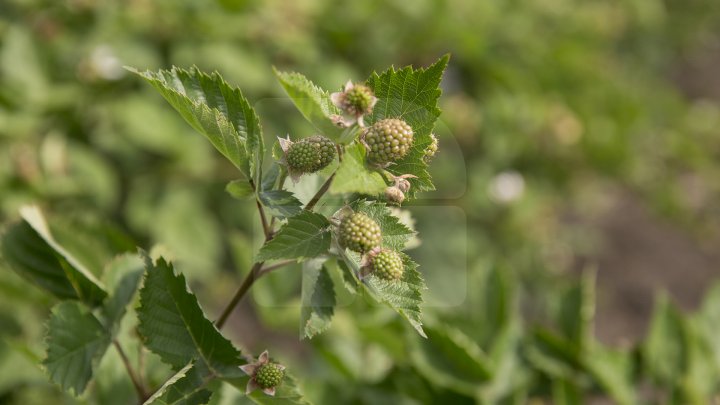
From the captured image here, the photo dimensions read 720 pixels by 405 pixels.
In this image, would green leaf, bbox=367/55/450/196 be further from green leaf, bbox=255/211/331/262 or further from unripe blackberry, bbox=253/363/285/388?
unripe blackberry, bbox=253/363/285/388

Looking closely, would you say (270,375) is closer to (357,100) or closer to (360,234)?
(360,234)

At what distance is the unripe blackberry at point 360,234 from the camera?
2.25 ft

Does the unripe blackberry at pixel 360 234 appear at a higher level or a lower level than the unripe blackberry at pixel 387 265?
higher

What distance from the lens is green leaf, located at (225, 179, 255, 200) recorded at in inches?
29.6

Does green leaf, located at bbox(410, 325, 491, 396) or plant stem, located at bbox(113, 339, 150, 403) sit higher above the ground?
plant stem, located at bbox(113, 339, 150, 403)

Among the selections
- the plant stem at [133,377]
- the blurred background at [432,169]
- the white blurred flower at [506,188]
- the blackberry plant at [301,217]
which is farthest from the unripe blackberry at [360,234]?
the white blurred flower at [506,188]

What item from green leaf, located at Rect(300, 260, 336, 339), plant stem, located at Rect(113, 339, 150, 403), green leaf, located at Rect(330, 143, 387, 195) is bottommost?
plant stem, located at Rect(113, 339, 150, 403)

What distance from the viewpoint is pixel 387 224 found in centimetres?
73

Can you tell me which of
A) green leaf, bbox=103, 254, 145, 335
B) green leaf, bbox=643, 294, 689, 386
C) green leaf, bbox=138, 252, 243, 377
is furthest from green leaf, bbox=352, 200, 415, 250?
green leaf, bbox=643, 294, 689, 386

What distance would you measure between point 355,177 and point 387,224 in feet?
0.31

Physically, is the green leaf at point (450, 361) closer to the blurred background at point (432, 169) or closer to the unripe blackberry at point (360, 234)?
the blurred background at point (432, 169)

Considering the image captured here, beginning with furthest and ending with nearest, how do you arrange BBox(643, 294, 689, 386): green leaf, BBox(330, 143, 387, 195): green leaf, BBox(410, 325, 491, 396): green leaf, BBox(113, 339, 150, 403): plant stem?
BBox(643, 294, 689, 386): green leaf < BBox(410, 325, 491, 396): green leaf < BBox(113, 339, 150, 403): plant stem < BBox(330, 143, 387, 195): green leaf

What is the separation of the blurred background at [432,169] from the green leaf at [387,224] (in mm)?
463

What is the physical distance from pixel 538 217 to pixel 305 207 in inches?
94.4
